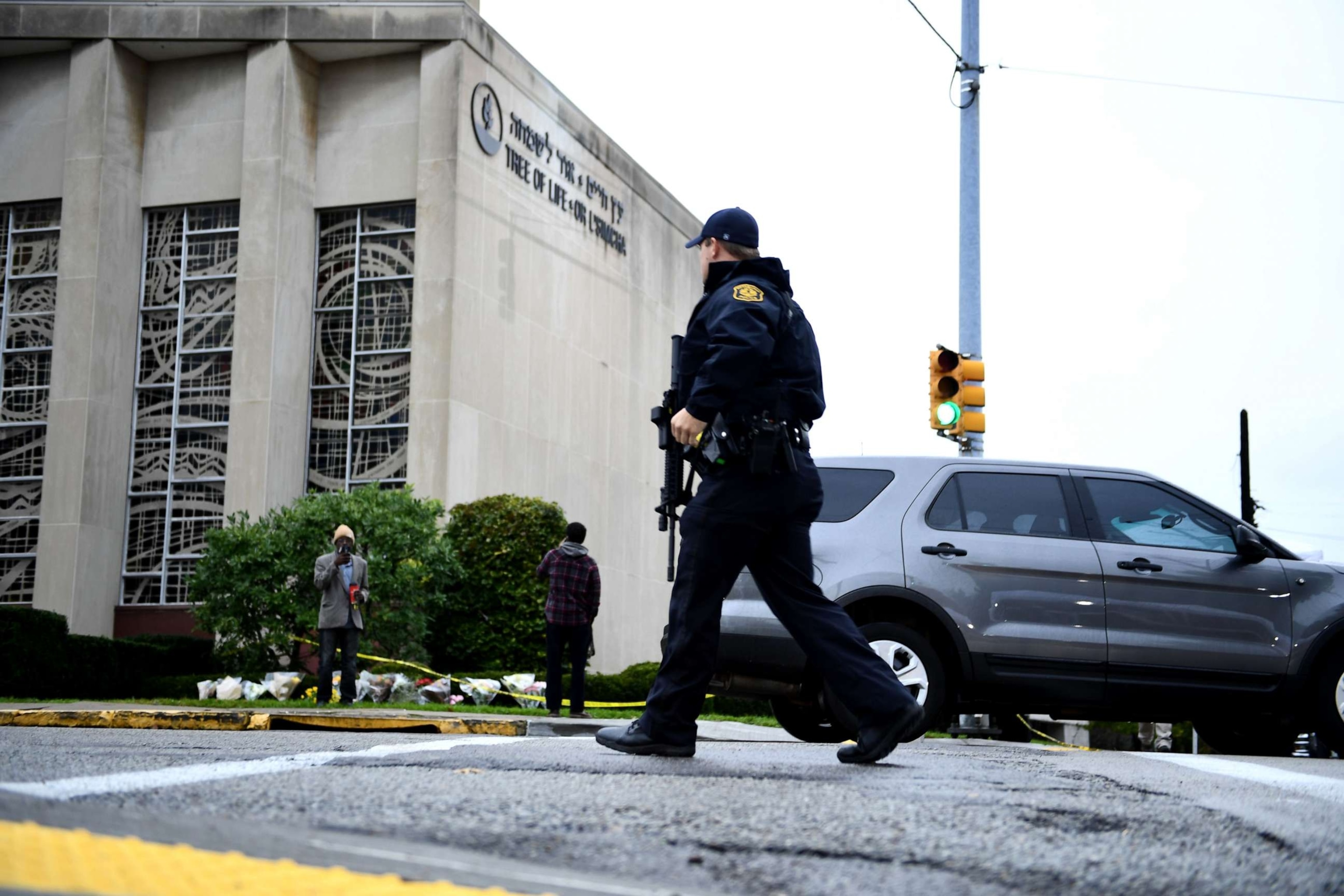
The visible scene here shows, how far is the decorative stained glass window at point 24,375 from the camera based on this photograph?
1019 inches

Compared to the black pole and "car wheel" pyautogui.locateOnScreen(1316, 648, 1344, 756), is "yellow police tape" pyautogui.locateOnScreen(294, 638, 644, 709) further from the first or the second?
the black pole

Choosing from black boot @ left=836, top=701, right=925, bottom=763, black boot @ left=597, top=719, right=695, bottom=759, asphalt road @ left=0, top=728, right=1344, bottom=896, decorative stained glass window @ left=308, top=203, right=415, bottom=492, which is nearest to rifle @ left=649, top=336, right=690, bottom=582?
black boot @ left=597, top=719, right=695, bottom=759

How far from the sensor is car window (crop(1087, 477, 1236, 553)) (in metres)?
8.91

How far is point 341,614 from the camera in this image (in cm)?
1443

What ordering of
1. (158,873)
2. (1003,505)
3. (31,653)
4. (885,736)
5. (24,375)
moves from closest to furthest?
(158,873) → (885,736) → (1003,505) → (31,653) → (24,375)

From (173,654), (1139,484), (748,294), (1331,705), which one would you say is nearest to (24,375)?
(173,654)

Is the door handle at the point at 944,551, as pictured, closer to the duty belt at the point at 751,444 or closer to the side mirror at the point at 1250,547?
the side mirror at the point at 1250,547

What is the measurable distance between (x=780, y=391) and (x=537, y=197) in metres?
22.4

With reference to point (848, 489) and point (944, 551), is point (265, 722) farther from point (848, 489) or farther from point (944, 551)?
point (944, 551)

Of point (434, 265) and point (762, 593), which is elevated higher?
point (434, 265)

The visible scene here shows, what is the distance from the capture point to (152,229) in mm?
26578

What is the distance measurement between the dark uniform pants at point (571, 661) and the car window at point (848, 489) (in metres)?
5.76

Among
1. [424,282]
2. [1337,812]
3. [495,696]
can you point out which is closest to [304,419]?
[424,282]

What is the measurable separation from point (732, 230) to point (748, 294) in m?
0.39
